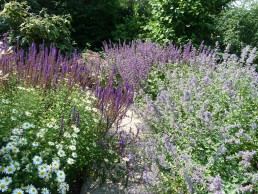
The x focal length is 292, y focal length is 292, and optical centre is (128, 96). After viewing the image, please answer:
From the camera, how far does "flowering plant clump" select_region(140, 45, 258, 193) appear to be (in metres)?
2.18

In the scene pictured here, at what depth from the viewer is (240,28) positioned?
24.7ft

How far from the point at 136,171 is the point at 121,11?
26.8 ft

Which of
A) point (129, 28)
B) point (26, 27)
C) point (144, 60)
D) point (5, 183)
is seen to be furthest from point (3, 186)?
point (129, 28)

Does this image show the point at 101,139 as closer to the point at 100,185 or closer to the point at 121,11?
the point at 100,185

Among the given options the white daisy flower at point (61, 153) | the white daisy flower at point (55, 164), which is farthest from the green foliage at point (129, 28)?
the white daisy flower at point (55, 164)

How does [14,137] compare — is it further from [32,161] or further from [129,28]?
[129,28]

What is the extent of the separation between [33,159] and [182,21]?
6430 mm

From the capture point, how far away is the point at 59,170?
214 centimetres

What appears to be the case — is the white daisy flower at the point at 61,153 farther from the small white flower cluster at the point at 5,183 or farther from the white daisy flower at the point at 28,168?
the small white flower cluster at the point at 5,183

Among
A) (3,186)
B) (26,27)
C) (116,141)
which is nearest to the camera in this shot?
(3,186)

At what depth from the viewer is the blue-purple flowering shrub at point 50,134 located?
6.86 ft

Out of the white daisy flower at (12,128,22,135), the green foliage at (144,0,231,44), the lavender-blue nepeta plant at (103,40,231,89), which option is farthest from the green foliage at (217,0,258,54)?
the white daisy flower at (12,128,22,135)

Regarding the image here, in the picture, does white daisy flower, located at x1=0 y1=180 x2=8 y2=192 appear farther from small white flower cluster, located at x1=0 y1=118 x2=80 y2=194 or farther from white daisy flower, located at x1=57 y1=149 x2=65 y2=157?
white daisy flower, located at x1=57 y1=149 x2=65 y2=157

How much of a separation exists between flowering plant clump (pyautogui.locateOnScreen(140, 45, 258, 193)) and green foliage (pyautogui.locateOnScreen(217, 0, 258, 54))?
443 centimetres
